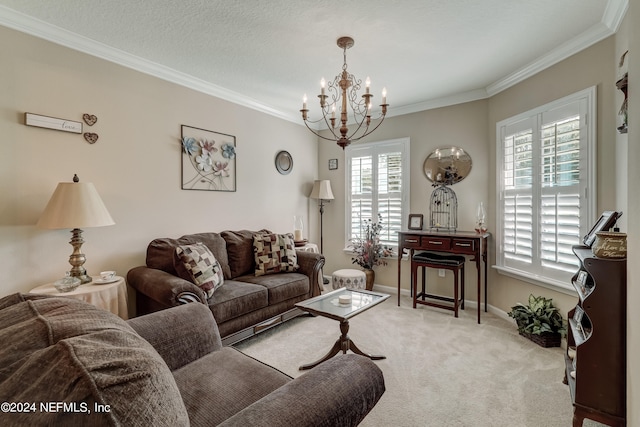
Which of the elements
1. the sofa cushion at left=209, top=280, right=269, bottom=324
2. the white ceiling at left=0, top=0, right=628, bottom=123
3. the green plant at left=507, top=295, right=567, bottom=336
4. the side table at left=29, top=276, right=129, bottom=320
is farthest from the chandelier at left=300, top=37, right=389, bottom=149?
the green plant at left=507, top=295, right=567, bottom=336

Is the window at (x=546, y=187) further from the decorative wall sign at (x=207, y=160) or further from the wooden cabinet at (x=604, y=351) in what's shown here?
the decorative wall sign at (x=207, y=160)

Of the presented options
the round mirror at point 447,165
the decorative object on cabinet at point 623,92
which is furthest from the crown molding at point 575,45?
the round mirror at point 447,165

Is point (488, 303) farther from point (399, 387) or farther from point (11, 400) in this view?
point (11, 400)

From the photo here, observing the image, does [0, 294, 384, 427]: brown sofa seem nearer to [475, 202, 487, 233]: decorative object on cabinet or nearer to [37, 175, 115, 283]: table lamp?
[37, 175, 115, 283]: table lamp

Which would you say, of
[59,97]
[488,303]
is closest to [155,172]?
[59,97]

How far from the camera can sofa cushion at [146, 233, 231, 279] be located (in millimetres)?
2783

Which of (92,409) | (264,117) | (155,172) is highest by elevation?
(264,117)

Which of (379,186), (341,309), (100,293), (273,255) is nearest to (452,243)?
(379,186)

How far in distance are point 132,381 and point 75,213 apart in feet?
6.73

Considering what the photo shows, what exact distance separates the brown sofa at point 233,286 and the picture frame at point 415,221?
1.39 meters

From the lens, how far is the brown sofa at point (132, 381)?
58 cm

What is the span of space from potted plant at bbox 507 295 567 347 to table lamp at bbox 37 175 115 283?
3729 millimetres

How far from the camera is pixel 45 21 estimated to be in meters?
2.24

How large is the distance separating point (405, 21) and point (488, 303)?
316 centimetres
